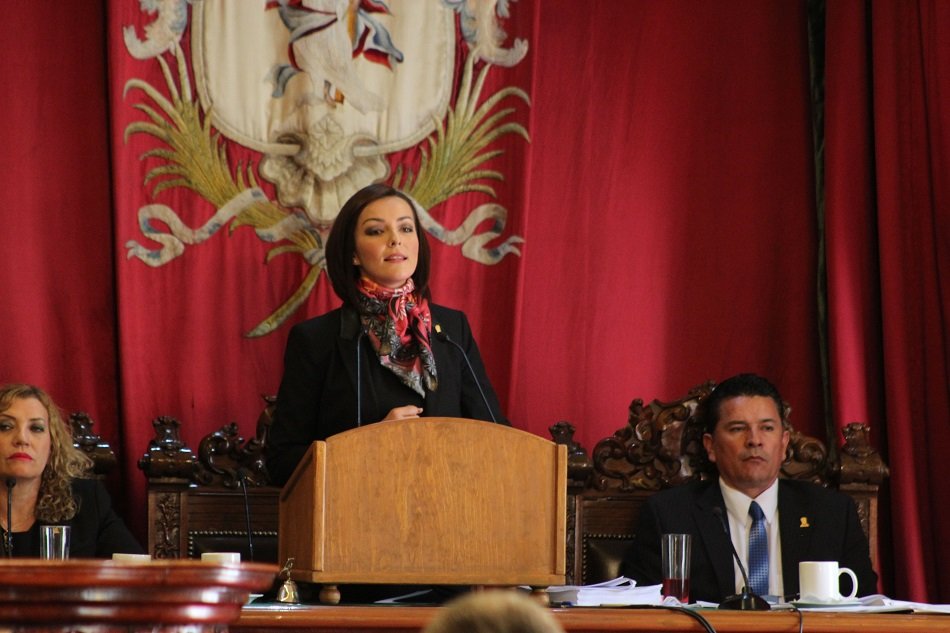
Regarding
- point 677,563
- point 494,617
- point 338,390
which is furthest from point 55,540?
point 494,617

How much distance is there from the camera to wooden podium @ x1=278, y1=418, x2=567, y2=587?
2.21 metres

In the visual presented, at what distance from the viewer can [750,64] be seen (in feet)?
14.4

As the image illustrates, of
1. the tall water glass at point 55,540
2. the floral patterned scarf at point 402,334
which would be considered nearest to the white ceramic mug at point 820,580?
the floral patterned scarf at point 402,334

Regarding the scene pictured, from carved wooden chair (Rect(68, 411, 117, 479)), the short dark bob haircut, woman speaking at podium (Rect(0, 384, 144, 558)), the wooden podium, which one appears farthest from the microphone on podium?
carved wooden chair (Rect(68, 411, 117, 479))

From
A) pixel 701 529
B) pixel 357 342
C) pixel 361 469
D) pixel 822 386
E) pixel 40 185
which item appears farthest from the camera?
pixel 822 386

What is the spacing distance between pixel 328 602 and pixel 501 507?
0.32 meters

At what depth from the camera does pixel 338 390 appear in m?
2.83

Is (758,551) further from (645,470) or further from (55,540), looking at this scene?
(55,540)

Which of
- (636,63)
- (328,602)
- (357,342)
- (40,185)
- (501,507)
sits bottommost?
(328,602)

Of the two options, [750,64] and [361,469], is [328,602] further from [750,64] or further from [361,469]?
[750,64]

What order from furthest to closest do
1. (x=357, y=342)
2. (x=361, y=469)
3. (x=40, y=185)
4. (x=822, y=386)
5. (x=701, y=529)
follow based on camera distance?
(x=822, y=386)
(x=40, y=185)
(x=701, y=529)
(x=357, y=342)
(x=361, y=469)

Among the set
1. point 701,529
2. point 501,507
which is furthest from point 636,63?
point 501,507

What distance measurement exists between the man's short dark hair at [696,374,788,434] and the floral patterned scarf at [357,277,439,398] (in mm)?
1166

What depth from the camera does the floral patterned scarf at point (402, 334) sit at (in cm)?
280
